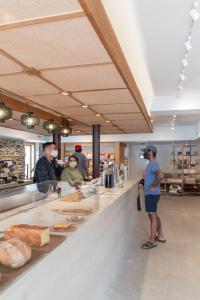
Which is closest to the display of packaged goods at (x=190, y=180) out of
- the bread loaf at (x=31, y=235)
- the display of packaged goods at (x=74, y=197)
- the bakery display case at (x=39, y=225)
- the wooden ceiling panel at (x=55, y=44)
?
the bakery display case at (x=39, y=225)

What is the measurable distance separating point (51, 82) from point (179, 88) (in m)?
3.05

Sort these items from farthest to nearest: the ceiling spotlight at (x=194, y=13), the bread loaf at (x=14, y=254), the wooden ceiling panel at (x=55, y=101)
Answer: the wooden ceiling panel at (x=55, y=101) → the ceiling spotlight at (x=194, y=13) → the bread loaf at (x=14, y=254)

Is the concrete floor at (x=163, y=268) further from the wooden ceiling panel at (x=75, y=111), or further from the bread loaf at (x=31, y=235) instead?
the wooden ceiling panel at (x=75, y=111)

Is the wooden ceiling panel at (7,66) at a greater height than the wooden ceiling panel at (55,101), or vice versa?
the wooden ceiling panel at (55,101)

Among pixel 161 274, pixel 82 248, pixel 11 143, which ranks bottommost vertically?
pixel 161 274

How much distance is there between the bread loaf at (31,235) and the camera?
1.62 m

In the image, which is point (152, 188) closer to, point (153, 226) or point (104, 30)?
point (153, 226)

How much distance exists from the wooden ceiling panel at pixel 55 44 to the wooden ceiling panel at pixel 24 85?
44 cm

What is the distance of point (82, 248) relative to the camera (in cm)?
208

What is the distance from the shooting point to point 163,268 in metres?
3.71

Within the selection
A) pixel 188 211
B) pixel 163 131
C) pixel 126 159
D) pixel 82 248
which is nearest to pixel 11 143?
pixel 126 159

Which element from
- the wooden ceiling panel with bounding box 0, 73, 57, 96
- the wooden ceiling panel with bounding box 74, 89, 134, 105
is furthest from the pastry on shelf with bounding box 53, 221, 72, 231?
the wooden ceiling panel with bounding box 74, 89, 134, 105

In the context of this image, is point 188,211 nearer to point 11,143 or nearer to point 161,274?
point 161,274

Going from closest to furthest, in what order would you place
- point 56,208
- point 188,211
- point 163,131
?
point 56,208, point 188,211, point 163,131
